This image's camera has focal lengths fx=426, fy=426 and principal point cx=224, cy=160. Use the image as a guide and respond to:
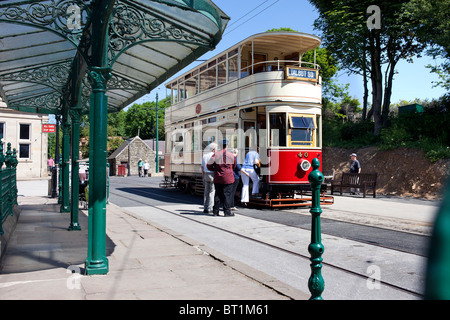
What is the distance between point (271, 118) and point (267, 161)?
1.33 meters

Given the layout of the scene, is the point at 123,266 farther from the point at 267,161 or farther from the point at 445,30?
the point at 445,30

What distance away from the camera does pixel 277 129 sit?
42.8ft

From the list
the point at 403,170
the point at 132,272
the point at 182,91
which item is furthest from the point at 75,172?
the point at 403,170

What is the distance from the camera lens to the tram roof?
13.5 metres

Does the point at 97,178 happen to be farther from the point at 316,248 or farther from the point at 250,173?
the point at 250,173

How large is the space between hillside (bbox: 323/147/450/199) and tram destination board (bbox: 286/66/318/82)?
24.1ft

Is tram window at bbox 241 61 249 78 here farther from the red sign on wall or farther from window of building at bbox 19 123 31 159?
window of building at bbox 19 123 31 159

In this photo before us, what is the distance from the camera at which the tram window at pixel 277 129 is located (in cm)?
1296

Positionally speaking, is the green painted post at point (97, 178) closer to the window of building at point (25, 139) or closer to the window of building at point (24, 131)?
the window of building at point (25, 139)

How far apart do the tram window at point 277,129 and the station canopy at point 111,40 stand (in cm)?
442

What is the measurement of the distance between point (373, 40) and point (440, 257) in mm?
27772

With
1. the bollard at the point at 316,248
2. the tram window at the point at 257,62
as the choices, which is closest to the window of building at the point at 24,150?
the tram window at the point at 257,62

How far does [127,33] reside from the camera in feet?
18.6

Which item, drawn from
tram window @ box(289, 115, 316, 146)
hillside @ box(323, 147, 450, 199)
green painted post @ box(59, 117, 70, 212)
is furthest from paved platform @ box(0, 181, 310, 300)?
hillside @ box(323, 147, 450, 199)
